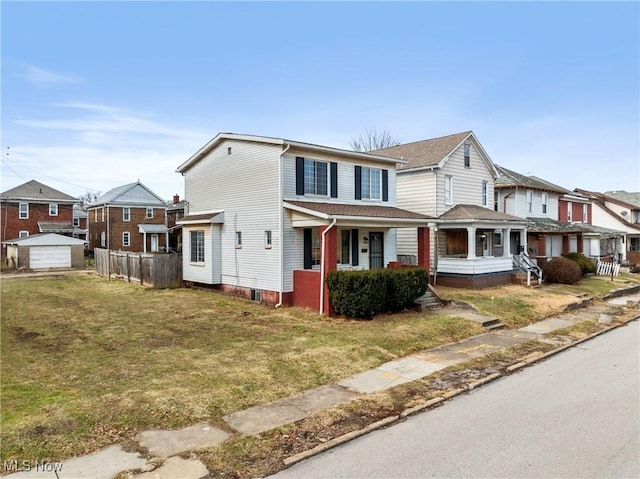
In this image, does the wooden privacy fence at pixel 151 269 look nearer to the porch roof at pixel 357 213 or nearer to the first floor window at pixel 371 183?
the porch roof at pixel 357 213

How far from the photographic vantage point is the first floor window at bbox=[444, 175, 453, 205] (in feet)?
77.3

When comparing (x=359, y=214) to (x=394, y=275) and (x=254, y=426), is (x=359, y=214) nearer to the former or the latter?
(x=394, y=275)

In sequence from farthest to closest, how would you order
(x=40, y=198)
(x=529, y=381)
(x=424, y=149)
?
(x=40, y=198)
(x=424, y=149)
(x=529, y=381)

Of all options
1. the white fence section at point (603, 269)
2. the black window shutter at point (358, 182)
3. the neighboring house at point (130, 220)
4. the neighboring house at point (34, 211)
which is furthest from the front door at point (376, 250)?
the neighboring house at point (34, 211)

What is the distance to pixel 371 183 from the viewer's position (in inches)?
769

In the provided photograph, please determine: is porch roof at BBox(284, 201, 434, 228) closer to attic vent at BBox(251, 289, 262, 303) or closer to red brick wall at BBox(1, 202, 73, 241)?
attic vent at BBox(251, 289, 262, 303)

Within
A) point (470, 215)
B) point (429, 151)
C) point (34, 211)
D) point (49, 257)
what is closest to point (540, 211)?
point (429, 151)

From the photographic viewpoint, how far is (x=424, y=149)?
25.3 metres

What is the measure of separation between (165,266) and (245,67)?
404 inches

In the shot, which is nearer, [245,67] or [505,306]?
[505,306]

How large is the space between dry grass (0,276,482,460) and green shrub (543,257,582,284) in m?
13.2

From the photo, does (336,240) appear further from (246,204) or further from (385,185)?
(385,185)

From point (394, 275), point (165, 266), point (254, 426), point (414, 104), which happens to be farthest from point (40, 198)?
point (254, 426)

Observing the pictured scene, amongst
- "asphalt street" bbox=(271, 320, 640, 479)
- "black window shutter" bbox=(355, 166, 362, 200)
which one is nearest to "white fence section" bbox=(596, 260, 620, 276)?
"black window shutter" bbox=(355, 166, 362, 200)
